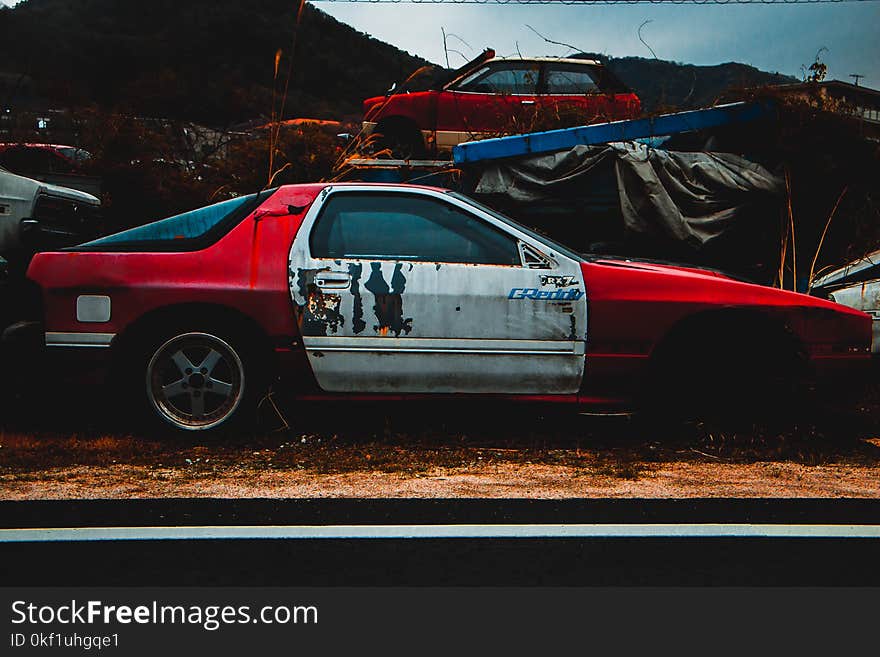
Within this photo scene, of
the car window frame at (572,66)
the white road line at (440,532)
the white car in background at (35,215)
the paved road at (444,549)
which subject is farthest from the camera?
the car window frame at (572,66)

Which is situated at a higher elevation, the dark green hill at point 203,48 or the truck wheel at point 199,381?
the dark green hill at point 203,48

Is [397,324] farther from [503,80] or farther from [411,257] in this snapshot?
[503,80]

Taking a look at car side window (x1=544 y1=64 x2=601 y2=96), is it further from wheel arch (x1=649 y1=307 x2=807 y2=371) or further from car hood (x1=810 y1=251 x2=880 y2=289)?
wheel arch (x1=649 y1=307 x2=807 y2=371)

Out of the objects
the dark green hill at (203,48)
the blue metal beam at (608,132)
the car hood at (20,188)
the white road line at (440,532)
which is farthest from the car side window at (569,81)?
the dark green hill at (203,48)

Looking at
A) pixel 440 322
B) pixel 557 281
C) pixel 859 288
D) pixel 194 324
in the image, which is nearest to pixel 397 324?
pixel 440 322

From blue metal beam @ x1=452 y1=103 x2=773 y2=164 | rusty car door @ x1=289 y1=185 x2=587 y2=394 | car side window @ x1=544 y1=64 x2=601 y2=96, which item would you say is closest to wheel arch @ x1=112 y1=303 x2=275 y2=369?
rusty car door @ x1=289 y1=185 x2=587 y2=394

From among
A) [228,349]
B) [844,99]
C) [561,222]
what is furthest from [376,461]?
[844,99]

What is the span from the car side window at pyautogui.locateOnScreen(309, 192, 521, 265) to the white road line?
2.04 meters

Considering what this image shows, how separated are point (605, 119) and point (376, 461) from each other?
5.64m

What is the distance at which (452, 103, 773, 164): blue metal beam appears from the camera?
27.5ft

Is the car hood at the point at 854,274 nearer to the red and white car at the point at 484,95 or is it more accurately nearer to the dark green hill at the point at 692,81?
the dark green hill at the point at 692,81

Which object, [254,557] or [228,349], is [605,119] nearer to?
[228,349]

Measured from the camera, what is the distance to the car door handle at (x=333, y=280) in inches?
200

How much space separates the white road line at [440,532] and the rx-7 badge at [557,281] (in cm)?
187
